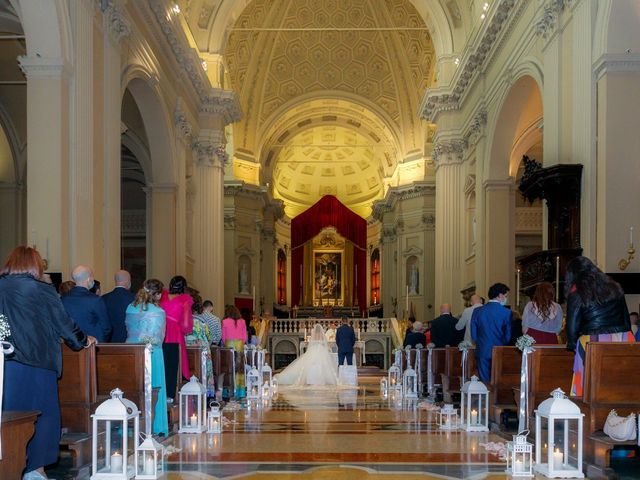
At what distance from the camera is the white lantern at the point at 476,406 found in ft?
28.2

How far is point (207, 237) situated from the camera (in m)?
23.2

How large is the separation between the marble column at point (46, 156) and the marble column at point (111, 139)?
1893mm

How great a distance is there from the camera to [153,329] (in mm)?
7812

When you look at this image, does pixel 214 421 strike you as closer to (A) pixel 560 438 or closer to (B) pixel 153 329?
(B) pixel 153 329

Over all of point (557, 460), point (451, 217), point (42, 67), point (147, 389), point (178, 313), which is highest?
point (42, 67)

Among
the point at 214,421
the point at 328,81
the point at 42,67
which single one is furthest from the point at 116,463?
the point at 328,81

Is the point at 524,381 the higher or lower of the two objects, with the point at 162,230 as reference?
lower

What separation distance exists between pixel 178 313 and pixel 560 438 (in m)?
4.49

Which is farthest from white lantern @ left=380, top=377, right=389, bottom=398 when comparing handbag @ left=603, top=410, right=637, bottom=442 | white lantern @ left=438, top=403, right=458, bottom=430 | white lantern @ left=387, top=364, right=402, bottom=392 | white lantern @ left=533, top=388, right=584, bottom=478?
handbag @ left=603, top=410, right=637, bottom=442

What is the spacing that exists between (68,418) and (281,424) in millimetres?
3560

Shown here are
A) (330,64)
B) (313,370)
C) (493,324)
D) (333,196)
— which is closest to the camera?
(493,324)

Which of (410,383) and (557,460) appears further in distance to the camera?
(410,383)

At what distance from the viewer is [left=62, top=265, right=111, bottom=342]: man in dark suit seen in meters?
7.02

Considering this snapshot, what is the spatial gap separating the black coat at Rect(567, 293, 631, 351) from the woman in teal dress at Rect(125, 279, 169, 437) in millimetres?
3651
